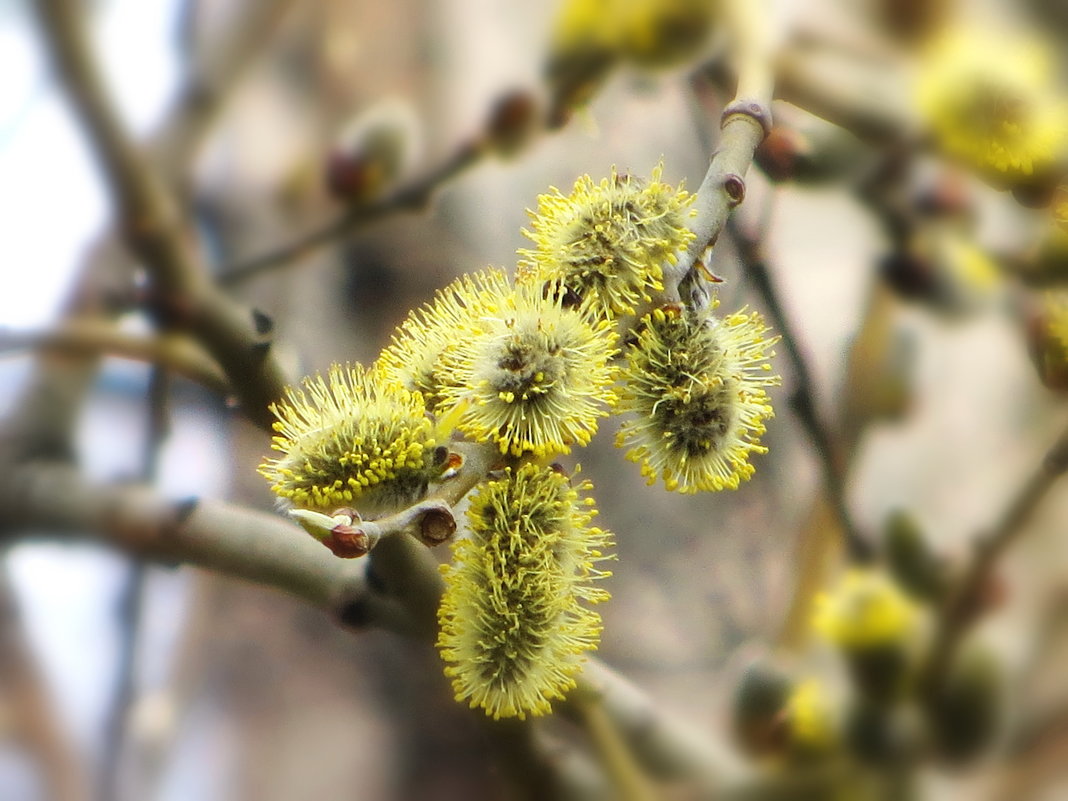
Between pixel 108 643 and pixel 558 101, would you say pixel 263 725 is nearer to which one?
pixel 108 643

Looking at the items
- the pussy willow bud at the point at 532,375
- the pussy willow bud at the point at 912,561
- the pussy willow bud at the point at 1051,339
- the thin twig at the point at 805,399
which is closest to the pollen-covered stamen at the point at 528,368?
the pussy willow bud at the point at 532,375

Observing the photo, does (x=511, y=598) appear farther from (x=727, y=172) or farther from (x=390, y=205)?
(x=390, y=205)

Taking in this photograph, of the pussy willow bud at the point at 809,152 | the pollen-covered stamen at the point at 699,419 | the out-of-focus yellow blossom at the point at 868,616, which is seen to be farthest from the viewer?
the out-of-focus yellow blossom at the point at 868,616

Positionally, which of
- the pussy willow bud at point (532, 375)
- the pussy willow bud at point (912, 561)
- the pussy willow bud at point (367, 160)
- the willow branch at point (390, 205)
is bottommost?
the pussy willow bud at point (532, 375)

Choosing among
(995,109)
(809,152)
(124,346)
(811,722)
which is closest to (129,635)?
(124,346)

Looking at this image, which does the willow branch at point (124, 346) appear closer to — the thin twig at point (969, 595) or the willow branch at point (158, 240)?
the willow branch at point (158, 240)

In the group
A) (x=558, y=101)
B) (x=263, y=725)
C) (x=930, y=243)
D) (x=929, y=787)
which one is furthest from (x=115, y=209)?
(x=263, y=725)

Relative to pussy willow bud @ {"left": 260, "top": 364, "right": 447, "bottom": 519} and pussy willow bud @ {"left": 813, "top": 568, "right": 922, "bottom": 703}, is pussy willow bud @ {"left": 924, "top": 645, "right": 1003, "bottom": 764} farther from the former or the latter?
pussy willow bud @ {"left": 260, "top": 364, "right": 447, "bottom": 519}
